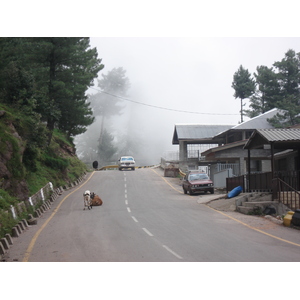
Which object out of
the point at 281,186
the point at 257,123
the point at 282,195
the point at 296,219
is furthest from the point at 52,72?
the point at 296,219

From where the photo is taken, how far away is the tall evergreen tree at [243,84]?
199 feet

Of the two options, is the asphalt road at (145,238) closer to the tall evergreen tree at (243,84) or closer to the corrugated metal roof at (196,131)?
the corrugated metal roof at (196,131)

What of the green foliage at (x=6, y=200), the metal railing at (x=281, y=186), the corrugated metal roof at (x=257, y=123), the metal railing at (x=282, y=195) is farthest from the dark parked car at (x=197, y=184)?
the green foliage at (x=6, y=200)

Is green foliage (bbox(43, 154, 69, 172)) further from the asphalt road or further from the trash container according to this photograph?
the trash container

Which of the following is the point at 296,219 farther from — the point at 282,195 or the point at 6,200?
the point at 6,200

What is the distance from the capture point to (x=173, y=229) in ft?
47.7

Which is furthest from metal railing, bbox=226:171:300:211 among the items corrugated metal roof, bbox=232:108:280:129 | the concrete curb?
corrugated metal roof, bbox=232:108:280:129

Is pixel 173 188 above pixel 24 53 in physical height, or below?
below

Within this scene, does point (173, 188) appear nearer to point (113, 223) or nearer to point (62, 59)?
point (62, 59)

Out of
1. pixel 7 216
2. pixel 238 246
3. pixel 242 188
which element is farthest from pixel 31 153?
pixel 238 246

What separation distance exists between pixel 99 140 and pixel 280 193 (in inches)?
2719

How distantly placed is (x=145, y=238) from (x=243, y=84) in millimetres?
51922

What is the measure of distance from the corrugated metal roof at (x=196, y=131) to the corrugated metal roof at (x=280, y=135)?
33.4 meters

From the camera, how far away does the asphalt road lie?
9.88m
